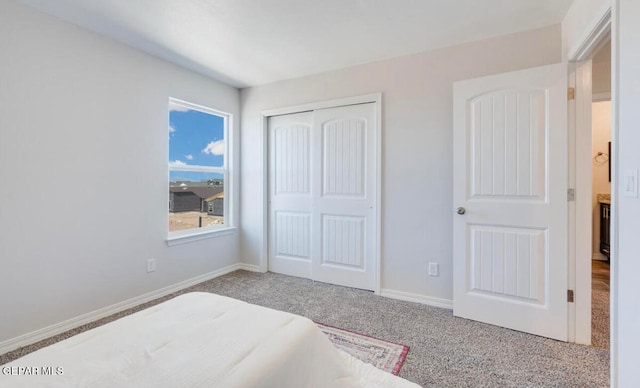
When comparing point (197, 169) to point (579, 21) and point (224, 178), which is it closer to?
point (224, 178)

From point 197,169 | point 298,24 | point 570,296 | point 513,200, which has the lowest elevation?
point 570,296

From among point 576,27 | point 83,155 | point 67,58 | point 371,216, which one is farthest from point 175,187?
point 576,27

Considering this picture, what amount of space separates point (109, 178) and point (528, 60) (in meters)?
3.57

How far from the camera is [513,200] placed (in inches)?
85.4

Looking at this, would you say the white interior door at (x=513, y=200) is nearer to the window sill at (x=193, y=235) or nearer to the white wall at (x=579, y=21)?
the white wall at (x=579, y=21)

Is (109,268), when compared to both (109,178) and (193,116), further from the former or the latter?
(193,116)

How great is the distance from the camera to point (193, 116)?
3.26m

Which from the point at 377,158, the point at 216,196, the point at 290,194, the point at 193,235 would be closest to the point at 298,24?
the point at 377,158

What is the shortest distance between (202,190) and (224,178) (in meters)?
0.35

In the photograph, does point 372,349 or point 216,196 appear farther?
point 216,196

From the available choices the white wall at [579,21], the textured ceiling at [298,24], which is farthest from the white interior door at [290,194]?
the white wall at [579,21]

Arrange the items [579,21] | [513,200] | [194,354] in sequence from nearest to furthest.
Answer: [194,354], [579,21], [513,200]
